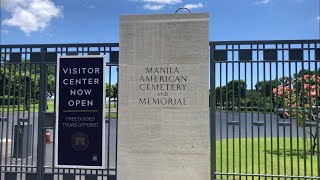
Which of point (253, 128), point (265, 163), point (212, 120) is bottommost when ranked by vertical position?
point (265, 163)

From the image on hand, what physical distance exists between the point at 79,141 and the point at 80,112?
1.65 ft

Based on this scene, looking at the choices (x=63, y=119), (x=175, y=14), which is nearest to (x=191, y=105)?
(x=175, y=14)

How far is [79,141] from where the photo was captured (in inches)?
240

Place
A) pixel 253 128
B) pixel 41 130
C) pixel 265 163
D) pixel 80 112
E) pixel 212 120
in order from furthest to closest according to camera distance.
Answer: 1. pixel 253 128
2. pixel 41 130
3. pixel 80 112
4. pixel 212 120
5. pixel 265 163

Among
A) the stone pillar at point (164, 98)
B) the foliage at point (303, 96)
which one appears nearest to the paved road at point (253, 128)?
the foliage at point (303, 96)

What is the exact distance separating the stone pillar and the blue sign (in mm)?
503

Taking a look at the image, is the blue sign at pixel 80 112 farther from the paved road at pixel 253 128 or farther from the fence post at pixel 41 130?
the paved road at pixel 253 128

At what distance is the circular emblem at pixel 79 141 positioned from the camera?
6062 mm

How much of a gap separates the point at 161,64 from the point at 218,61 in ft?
3.27

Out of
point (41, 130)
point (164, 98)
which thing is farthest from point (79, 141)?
point (164, 98)

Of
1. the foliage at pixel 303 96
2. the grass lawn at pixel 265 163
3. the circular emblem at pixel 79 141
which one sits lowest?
the grass lawn at pixel 265 163

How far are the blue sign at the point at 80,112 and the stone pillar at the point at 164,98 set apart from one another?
1.65 ft

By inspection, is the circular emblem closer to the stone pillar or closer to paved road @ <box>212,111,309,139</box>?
the stone pillar

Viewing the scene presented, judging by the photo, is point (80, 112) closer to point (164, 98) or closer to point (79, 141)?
point (79, 141)
